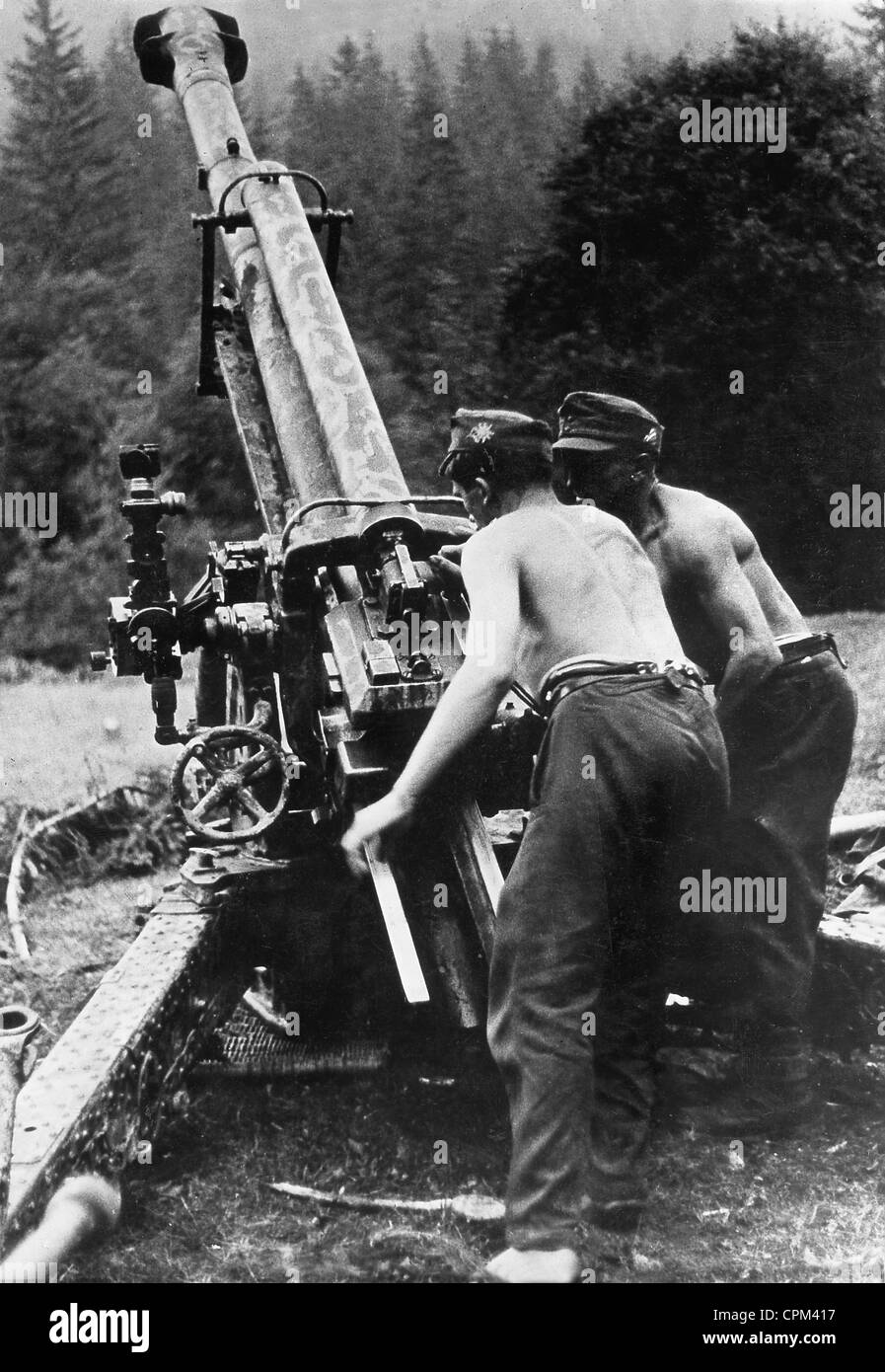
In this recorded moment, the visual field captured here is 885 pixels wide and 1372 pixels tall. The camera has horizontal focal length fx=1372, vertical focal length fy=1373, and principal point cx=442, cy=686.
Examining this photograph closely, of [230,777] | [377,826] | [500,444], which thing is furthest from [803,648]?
[230,777]

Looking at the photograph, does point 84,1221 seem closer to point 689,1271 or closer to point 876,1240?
point 689,1271

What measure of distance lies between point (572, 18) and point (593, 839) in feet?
11.1

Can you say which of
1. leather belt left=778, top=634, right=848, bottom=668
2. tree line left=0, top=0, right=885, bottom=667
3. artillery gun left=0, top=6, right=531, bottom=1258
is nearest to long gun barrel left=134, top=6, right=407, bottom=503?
artillery gun left=0, top=6, right=531, bottom=1258

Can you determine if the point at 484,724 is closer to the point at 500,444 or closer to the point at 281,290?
the point at 500,444

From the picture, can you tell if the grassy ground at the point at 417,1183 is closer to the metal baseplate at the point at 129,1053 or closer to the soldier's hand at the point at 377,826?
the metal baseplate at the point at 129,1053

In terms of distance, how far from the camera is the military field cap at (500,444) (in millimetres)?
3307

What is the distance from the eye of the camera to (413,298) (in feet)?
24.0

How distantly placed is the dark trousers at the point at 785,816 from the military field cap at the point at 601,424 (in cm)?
83

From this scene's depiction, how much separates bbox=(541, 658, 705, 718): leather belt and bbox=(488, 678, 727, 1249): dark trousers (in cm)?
2

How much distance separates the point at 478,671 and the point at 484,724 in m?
0.12

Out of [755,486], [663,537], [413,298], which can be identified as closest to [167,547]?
[413,298]

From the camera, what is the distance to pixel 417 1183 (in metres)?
3.46

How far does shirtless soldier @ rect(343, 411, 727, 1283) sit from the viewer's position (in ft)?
9.62

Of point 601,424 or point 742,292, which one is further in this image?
point 742,292
